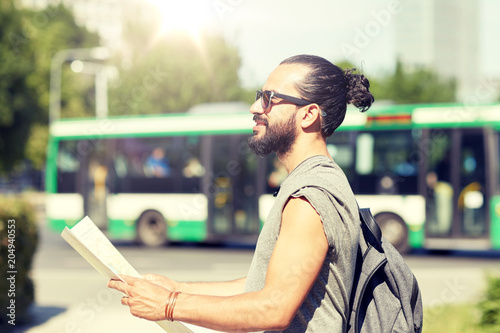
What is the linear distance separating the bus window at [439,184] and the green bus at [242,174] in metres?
0.02

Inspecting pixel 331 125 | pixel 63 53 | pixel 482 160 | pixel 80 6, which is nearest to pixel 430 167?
pixel 482 160

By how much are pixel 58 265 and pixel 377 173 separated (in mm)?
6283

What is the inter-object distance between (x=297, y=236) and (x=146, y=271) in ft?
31.4

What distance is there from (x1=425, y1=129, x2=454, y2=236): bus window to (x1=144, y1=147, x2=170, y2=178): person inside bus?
561 cm

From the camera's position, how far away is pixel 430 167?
12492 millimetres

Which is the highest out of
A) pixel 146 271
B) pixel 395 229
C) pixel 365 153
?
pixel 365 153

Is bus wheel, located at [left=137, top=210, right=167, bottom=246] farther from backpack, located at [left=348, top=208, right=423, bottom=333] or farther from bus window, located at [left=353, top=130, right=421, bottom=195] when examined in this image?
backpack, located at [left=348, top=208, right=423, bottom=333]

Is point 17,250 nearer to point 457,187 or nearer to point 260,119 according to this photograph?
point 260,119

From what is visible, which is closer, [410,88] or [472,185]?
[472,185]

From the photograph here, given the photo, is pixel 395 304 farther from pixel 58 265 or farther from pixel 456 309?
pixel 58 265

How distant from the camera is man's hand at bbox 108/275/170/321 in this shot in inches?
71.7

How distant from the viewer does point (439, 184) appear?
12477 mm

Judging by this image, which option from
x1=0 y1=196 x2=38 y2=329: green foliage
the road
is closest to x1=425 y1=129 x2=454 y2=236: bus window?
the road

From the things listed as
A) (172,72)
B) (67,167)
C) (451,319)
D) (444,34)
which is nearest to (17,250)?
(451,319)
